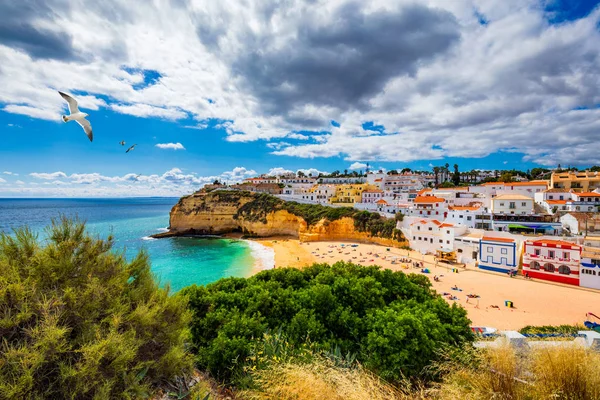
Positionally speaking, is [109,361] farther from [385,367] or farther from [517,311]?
[517,311]

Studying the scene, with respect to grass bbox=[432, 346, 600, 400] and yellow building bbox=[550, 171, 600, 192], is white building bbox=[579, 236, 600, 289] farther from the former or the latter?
yellow building bbox=[550, 171, 600, 192]

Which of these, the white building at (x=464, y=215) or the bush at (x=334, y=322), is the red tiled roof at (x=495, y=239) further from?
the bush at (x=334, y=322)

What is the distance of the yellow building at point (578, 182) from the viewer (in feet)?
139

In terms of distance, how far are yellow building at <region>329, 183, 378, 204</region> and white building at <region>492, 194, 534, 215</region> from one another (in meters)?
24.6

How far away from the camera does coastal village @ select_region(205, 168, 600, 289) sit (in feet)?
74.8

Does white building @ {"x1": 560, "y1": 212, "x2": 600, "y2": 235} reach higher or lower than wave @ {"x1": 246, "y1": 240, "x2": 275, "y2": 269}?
higher

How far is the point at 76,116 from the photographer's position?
7.10 m

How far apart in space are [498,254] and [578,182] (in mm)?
32928

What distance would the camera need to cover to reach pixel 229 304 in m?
8.84

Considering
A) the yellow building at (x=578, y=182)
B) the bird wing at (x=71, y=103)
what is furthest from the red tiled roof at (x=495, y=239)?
the bird wing at (x=71, y=103)

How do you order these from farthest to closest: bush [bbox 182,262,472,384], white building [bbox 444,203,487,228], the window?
1. white building [bbox 444,203,487,228]
2. the window
3. bush [bbox 182,262,472,384]

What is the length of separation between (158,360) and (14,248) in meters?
3.03

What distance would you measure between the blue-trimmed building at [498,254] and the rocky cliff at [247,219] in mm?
19227

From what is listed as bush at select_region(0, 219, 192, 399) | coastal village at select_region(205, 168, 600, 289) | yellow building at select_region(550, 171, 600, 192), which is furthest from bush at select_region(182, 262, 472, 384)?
yellow building at select_region(550, 171, 600, 192)
